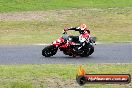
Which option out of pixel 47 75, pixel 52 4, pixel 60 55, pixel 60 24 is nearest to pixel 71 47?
pixel 60 55

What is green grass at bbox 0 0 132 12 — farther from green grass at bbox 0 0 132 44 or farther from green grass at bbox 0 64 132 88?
green grass at bbox 0 64 132 88

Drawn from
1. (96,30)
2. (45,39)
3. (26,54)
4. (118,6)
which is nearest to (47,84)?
(26,54)

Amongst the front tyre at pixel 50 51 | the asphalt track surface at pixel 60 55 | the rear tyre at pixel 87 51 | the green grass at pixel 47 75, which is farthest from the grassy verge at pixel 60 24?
the green grass at pixel 47 75

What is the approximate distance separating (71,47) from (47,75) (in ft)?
17.9

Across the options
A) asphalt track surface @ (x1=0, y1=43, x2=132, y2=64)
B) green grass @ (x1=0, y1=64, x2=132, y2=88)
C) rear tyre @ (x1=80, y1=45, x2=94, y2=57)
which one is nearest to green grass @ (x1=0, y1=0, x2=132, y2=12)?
asphalt track surface @ (x1=0, y1=43, x2=132, y2=64)

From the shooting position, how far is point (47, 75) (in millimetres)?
14742

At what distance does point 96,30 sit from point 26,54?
1033 cm

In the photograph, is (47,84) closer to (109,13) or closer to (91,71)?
(91,71)

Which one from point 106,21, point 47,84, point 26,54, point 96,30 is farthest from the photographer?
point 106,21

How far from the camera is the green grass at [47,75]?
535 inches

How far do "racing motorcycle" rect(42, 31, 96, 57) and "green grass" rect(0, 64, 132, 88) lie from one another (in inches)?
115

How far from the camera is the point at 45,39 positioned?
26219mm

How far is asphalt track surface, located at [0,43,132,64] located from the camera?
19.2m

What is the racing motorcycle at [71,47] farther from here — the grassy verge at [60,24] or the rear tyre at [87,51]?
the grassy verge at [60,24]
